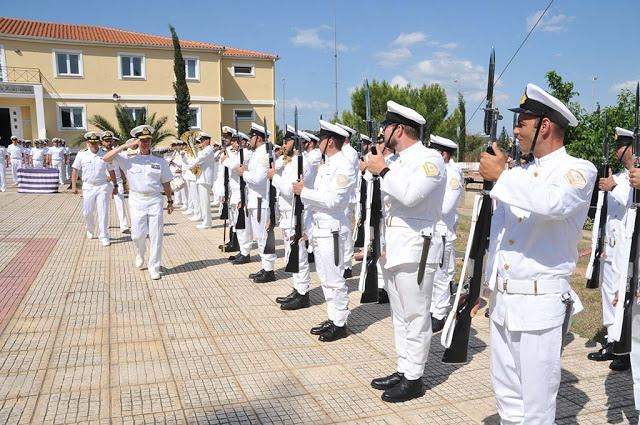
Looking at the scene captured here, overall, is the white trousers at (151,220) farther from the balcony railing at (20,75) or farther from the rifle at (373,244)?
the balcony railing at (20,75)

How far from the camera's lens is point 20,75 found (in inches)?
1145

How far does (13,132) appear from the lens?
29.9 m

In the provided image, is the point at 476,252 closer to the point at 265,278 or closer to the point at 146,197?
the point at 265,278

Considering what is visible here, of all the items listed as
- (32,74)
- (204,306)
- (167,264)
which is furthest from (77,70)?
(204,306)

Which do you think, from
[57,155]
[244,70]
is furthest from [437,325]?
[244,70]

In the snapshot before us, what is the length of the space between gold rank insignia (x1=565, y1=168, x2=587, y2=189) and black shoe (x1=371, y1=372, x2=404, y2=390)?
2212 millimetres

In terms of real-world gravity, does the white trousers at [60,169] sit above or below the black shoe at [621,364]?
above

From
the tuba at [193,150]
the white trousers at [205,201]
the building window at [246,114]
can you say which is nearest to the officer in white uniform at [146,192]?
the tuba at [193,150]

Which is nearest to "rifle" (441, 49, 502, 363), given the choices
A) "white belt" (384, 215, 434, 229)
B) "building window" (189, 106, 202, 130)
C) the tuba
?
"white belt" (384, 215, 434, 229)

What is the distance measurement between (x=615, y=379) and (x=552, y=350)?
→ 7.36 feet

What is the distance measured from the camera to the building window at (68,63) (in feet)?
98.3

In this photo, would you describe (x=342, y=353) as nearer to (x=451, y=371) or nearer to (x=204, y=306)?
(x=451, y=371)

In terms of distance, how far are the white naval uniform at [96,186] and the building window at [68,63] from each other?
23733 millimetres

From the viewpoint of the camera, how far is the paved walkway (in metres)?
3.61
